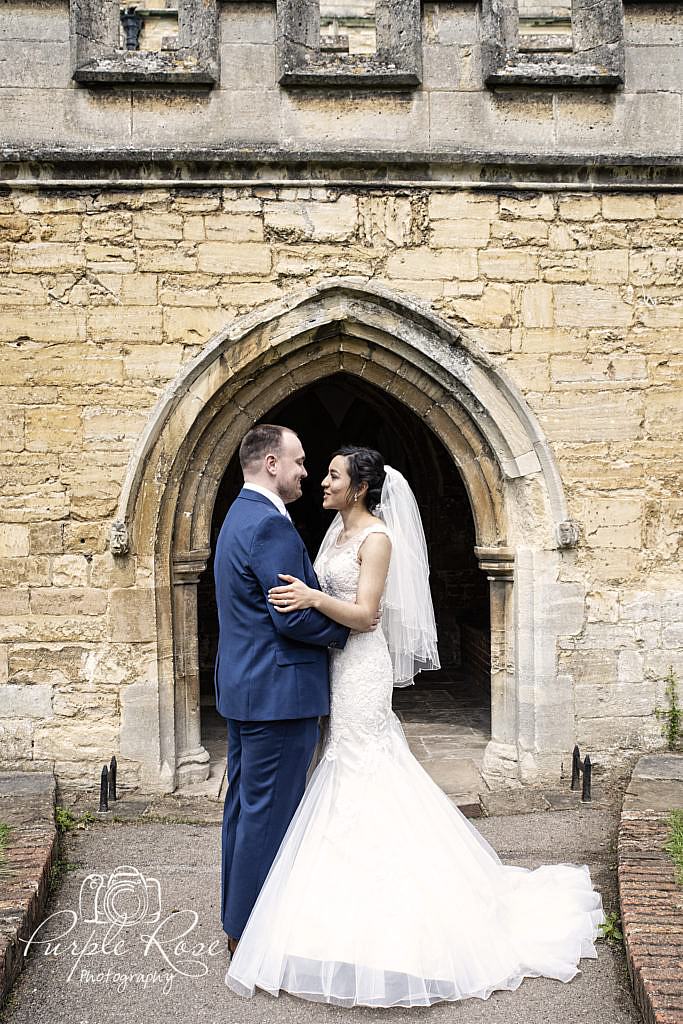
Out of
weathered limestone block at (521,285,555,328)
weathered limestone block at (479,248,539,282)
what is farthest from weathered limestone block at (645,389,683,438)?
weathered limestone block at (479,248,539,282)

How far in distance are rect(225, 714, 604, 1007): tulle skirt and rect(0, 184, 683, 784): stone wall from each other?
242 centimetres

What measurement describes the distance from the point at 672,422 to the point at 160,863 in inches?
158

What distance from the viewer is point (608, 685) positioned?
19.2 feet

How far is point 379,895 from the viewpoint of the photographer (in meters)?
3.30

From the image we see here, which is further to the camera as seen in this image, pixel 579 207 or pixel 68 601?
pixel 579 207

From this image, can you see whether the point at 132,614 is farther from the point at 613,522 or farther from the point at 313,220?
the point at 613,522

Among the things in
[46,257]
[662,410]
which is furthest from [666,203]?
[46,257]

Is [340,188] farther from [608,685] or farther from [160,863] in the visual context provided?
[160,863]

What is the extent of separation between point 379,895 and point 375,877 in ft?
0.21

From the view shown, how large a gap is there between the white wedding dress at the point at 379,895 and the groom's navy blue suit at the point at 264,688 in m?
0.12

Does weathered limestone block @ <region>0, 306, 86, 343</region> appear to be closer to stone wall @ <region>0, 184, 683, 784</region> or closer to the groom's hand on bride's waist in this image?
stone wall @ <region>0, 184, 683, 784</region>

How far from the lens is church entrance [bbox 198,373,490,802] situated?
7824 mm

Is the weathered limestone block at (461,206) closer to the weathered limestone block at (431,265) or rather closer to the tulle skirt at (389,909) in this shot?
the weathered limestone block at (431,265)

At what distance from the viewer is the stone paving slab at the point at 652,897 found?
306 centimetres
